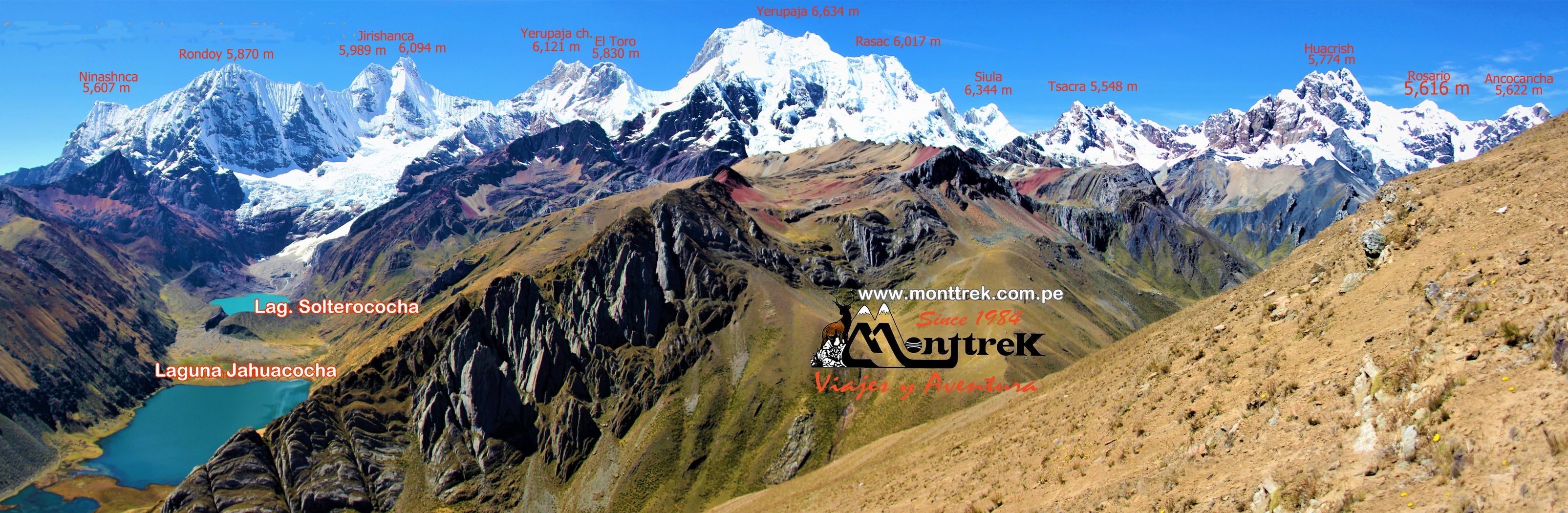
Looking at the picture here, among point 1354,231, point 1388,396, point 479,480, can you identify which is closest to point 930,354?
point 479,480

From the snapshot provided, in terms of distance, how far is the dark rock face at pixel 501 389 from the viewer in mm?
155500

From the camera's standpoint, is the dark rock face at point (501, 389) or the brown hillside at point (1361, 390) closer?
the brown hillside at point (1361, 390)

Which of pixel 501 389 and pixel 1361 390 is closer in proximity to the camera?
pixel 1361 390

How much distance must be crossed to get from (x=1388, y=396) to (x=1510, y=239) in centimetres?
1240

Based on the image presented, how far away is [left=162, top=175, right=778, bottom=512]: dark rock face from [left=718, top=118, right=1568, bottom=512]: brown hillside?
128 m

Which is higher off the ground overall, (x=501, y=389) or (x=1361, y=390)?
(x=1361, y=390)

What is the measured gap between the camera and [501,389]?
174500 millimetres

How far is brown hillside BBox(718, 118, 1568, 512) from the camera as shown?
2073 cm

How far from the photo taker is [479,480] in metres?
162

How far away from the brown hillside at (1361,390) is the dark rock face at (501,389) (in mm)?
127587

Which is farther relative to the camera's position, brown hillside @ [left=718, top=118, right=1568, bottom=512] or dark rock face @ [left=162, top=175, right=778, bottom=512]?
dark rock face @ [left=162, top=175, right=778, bottom=512]

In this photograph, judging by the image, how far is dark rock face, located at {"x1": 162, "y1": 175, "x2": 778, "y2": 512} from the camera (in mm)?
155500

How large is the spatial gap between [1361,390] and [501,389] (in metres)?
174

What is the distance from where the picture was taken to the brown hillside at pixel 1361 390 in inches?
816
